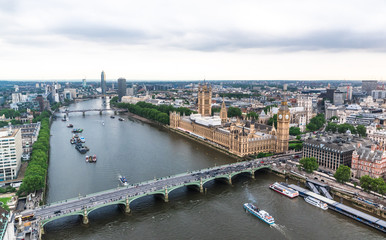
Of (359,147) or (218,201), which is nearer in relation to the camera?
(218,201)

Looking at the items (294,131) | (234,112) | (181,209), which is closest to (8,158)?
(181,209)

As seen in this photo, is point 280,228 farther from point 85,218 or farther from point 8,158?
point 8,158

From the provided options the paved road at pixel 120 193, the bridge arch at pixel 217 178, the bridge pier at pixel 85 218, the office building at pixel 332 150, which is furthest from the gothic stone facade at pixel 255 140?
the bridge pier at pixel 85 218

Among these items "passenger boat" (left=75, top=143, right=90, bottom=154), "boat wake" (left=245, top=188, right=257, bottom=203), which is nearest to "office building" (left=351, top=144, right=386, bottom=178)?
"boat wake" (left=245, top=188, right=257, bottom=203)

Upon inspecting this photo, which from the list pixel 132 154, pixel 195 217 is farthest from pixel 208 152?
pixel 195 217

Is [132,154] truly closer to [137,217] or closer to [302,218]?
[137,217]

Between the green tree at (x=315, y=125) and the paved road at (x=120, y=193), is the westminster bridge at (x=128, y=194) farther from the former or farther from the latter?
the green tree at (x=315, y=125)
